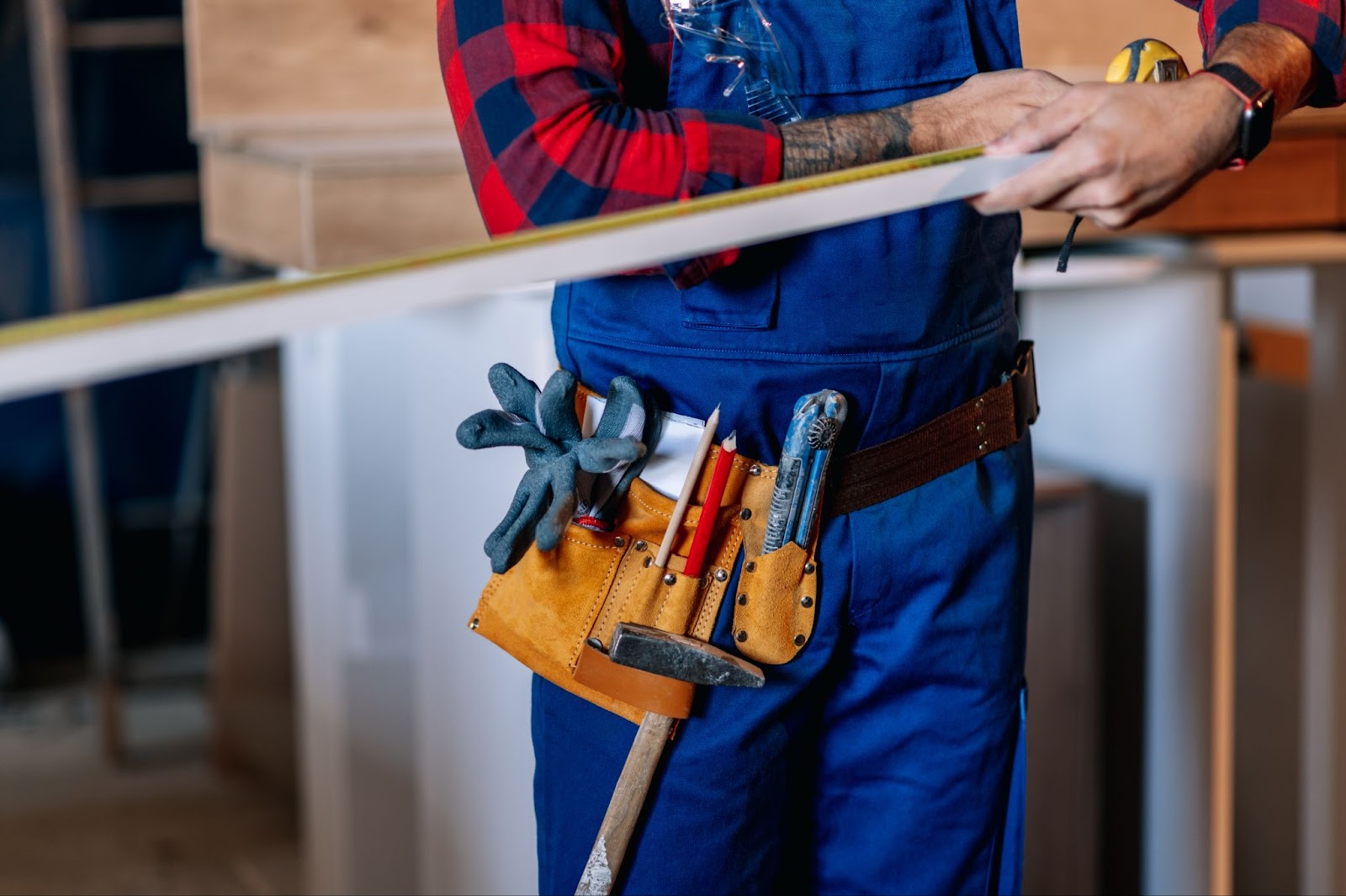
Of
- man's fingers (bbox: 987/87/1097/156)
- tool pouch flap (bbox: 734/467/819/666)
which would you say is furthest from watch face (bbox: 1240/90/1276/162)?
tool pouch flap (bbox: 734/467/819/666)

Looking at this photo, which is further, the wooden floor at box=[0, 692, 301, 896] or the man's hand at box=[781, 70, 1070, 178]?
the wooden floor at box=[0, 692, 301, 896]

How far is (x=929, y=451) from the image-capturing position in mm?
842

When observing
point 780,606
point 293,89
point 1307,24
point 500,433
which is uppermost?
point 293,89

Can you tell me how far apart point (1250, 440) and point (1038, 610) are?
568 mm

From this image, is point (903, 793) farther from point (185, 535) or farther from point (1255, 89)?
point (185, 535)

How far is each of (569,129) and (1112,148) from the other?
0.27 meters

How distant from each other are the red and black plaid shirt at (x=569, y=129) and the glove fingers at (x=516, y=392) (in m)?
0.12

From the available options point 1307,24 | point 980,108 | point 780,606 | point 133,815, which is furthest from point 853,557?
point 133,815

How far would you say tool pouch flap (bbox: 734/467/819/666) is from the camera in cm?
81

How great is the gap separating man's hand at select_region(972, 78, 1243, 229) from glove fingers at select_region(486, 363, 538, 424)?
11.1 inches

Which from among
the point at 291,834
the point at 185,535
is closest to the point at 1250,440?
the point at 291,834

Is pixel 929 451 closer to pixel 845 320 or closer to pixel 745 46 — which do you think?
pixel 845 320

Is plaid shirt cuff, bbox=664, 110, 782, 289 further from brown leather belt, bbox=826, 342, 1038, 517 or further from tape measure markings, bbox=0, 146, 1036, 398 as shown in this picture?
brown leather belt, bbox=826, 342, 1038, 517

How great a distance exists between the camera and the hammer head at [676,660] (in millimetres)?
797
